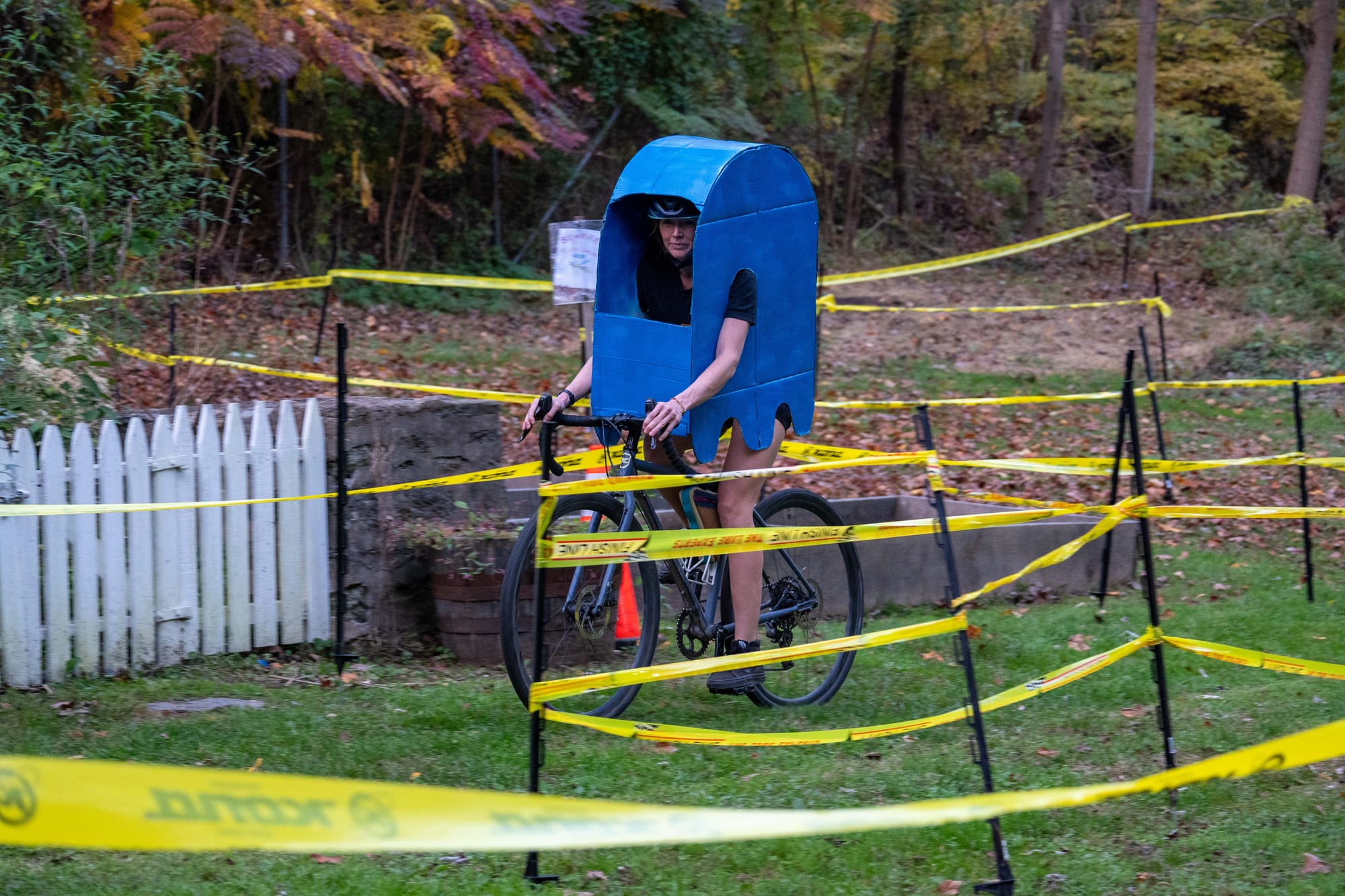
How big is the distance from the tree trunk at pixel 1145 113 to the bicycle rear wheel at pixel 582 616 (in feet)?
56.1

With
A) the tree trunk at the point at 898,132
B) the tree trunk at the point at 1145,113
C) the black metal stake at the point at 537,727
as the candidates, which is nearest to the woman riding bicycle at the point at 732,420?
the black metal stake at the point at 537,727

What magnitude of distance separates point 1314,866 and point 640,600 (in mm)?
2734

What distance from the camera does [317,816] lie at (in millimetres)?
2508

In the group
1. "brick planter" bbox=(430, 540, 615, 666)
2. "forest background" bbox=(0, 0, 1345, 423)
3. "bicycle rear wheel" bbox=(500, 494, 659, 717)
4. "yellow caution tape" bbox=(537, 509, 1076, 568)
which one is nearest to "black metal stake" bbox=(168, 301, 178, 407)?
"forest background" bbox=(0, 0, 1345, 423)

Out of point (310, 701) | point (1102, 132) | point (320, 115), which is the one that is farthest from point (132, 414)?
point (1102, 132)

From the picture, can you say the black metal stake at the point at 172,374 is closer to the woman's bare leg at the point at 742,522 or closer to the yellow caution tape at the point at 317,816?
the woman's bare leg at the point at 742,522

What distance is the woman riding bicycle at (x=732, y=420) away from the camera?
5.03 metres

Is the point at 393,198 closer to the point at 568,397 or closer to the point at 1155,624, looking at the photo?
the point at 568,397

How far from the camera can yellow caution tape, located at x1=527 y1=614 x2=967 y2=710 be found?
3.80 metres

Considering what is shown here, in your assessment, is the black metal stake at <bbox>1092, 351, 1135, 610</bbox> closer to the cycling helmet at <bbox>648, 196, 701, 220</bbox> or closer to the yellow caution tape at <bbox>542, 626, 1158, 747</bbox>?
the yellow caution tape at <bbox>542, 626, 1158, 747</bbox>

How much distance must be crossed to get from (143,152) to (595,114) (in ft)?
31.1

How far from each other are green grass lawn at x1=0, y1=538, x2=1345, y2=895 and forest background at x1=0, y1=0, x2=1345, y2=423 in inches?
78.5

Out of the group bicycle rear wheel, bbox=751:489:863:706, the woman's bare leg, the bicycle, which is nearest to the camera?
the bicycle

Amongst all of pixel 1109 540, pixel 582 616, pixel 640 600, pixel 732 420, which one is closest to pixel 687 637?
pixel 640 600
